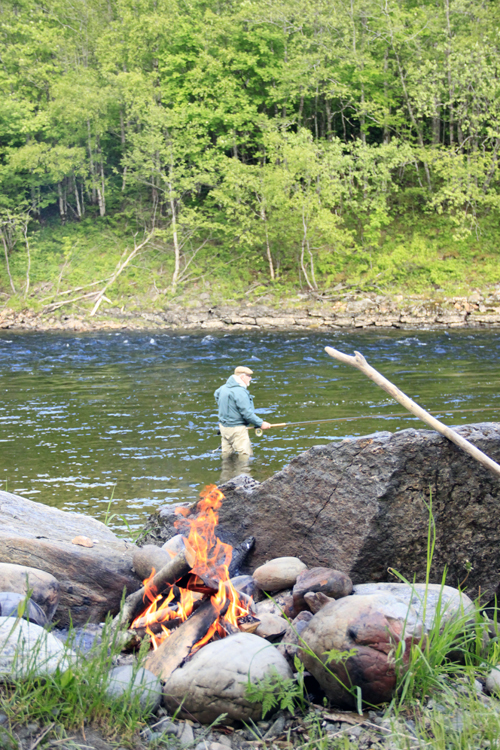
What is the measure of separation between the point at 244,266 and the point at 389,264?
8427 millimetres

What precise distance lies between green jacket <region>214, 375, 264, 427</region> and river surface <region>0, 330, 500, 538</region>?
80cm

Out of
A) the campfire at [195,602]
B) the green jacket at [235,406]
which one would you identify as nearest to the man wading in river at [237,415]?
the green jacket at [235,406]

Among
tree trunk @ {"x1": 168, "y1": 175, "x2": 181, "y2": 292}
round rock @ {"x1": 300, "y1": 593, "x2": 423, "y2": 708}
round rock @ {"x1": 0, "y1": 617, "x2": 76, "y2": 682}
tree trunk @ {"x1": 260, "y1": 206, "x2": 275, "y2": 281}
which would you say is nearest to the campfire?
round rock @ {"x1": 300, "y1": 593, "x2": 423, "y2": 708}

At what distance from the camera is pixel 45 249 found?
1549 inches

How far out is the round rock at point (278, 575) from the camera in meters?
4.40

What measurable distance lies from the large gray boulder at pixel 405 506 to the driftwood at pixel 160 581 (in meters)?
1.17

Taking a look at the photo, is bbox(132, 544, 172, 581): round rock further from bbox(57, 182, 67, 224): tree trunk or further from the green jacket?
bbox(57, 182, 67, 224): tree trunk

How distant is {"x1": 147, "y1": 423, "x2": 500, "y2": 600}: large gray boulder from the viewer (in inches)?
171

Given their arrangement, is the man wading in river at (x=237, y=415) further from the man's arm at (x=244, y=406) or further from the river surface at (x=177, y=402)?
the river surface at (x=177, y=402)

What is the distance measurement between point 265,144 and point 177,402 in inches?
894

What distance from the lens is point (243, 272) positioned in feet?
115

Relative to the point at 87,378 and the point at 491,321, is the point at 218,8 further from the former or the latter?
the point at 87,378

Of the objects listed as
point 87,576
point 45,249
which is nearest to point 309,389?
point 87,576

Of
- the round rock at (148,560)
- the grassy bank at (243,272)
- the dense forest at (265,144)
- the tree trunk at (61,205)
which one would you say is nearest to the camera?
the round rock at (148,560)
